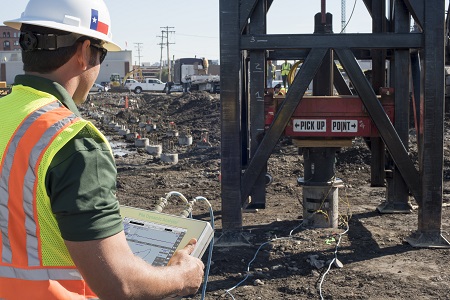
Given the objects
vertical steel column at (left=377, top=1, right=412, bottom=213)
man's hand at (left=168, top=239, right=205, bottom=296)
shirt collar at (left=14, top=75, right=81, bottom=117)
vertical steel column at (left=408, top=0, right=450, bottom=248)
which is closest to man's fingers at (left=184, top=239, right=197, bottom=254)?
man's hand at (left=168, top=239, right=205, bottom=296)

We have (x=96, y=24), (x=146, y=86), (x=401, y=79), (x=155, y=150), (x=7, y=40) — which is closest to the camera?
(x=96, y=24)

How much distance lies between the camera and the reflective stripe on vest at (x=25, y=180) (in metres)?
2.07

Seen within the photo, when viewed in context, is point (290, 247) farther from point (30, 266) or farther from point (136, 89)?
point (136, 89)

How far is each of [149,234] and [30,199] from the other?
0.79 meters

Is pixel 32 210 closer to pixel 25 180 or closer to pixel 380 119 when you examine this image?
pixel 25 180

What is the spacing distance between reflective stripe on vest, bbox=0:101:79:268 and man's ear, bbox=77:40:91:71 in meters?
0.27

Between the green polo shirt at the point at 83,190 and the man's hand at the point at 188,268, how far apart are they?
462 millimetres

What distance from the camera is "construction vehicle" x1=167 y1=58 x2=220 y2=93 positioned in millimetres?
59281

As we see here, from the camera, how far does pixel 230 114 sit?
7266 mm

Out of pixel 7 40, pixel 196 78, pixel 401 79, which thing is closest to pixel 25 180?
pixel 401 79

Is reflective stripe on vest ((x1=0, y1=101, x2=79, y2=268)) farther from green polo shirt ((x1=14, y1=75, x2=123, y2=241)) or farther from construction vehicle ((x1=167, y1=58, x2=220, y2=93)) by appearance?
construction vehicle ((x1=167, y1=58, x2=220, y2=93))

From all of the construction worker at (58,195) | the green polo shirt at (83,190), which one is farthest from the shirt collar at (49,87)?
the green polo shirt at (83,190)

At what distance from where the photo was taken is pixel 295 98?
7215 millimetres

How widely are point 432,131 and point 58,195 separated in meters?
5.86
